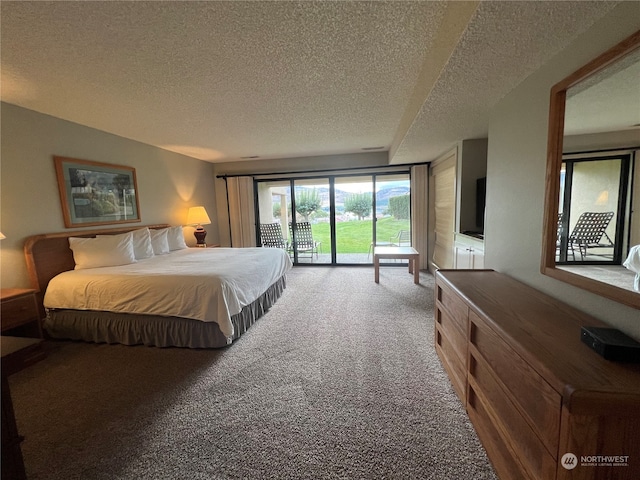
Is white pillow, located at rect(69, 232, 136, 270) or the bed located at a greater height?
white pillow, located at rect(69, 232, 136, 270)

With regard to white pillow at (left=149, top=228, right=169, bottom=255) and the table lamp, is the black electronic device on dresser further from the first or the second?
the table lamp

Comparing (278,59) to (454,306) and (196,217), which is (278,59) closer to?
(454,306)

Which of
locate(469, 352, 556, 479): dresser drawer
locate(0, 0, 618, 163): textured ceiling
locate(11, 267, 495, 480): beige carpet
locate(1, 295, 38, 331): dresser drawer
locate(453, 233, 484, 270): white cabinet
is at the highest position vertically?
locate(0, 0, 618, 163): textured ceiling

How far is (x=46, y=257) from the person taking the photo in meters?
2.61

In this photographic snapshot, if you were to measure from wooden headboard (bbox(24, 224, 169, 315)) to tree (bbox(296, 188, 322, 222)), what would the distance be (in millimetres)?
3615

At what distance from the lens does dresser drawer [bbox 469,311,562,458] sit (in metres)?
0.83

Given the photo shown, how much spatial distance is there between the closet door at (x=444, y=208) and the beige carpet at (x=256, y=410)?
1.82m

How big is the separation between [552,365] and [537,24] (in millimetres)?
1521

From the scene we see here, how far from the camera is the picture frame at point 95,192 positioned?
2850 mm

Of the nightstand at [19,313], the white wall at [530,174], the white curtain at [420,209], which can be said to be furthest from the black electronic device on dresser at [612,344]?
the white curtain at [420,209]

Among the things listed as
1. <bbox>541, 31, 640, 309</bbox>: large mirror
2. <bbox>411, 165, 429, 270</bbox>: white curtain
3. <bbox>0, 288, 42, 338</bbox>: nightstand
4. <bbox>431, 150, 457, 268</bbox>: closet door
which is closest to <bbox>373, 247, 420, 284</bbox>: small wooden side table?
<bbox>431, 150, 457, 268</bbox>: closet door

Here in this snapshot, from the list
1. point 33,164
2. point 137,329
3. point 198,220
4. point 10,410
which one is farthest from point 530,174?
point 198,220

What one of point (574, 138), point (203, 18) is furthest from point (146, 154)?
point (574, 138)

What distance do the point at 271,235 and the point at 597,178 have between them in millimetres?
5163
